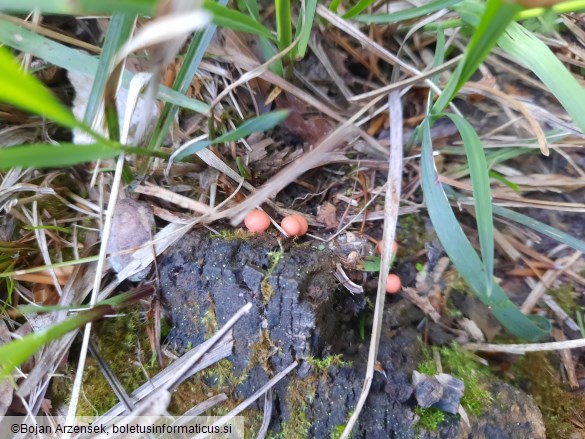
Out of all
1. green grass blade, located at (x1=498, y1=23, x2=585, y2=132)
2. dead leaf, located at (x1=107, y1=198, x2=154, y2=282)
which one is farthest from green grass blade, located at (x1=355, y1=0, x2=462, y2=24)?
dead leaf, located at (x1=107, y1=198, x2=154, y2=282)

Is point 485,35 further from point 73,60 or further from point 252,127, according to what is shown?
point 73,60

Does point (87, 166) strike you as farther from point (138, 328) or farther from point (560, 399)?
point (560, 399)

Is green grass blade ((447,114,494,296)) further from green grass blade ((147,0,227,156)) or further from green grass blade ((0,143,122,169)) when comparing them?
green grass blade ((0,143,122,169))

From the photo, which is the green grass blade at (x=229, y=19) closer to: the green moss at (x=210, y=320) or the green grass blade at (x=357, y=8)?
the green grass blade at (x=357, y=8)

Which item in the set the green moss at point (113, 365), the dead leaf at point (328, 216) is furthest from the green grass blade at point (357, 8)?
the green moss at point (113, 365)

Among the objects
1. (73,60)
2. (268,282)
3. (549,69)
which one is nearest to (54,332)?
(268,282)

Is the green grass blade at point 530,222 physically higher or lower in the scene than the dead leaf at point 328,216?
lower
